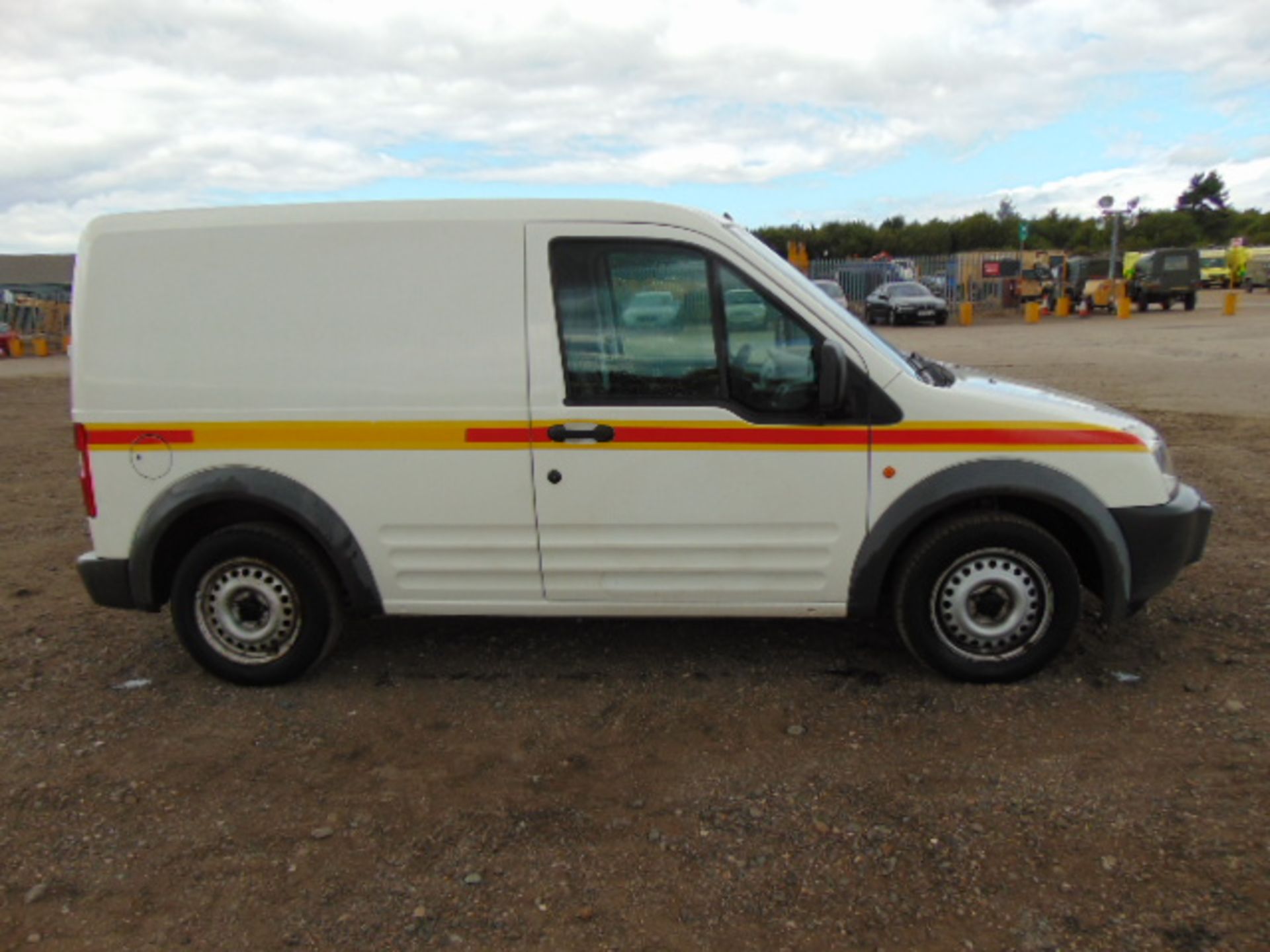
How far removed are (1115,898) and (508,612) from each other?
8.22 feet

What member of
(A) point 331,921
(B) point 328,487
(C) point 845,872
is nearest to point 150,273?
(B) point 328,487

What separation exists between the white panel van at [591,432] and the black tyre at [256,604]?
70 mm

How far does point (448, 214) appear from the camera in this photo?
13.1 feet

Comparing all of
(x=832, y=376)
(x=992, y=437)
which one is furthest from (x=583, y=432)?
(x=992, y=437)

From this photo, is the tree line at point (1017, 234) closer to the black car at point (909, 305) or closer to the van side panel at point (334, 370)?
the black car at point (909, 305)

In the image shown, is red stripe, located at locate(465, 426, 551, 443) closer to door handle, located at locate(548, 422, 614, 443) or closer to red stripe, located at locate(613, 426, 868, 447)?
door handle, located at locate(548, 422, 614, 443)

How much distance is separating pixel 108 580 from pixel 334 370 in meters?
1.44

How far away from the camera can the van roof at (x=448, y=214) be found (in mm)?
3994

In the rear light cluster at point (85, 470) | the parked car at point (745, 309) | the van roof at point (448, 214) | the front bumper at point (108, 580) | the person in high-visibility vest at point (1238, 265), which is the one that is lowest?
the front bumper at point (108, 580)

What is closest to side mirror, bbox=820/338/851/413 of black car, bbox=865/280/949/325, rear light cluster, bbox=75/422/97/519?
rear light cluster, bbox=75/422/97/519

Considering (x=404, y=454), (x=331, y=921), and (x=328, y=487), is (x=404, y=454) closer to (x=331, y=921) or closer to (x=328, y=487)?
(x=328, y=487)

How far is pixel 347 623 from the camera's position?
5.21 metres

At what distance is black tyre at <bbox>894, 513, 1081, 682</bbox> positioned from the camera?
3936 mm

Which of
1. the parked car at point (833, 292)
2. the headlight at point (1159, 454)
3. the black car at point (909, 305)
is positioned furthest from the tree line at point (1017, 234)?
the headlight at point (1159, 454)
